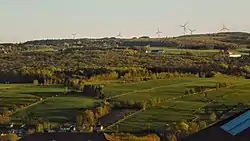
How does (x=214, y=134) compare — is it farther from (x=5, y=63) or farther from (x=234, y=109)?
(x=5, y=63)

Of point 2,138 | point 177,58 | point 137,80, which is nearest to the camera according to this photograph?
point 2,138

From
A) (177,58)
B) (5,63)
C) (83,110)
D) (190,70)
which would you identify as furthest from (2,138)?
(5,63)

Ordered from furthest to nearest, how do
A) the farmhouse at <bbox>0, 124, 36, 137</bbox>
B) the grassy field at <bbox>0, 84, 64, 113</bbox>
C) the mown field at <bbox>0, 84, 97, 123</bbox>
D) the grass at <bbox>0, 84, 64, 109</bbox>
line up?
the grass at <bbox>0, 84, 64, 109</bbox>
the grassy field at <bbox>0, 84, 64, 113</bbox>
the mown field at <bbox>0, 84, 97, 123</bbox>
the farmhouse at <bbox>0, 124, 36, 137</bbox>

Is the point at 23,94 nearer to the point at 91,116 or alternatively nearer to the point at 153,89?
the point at 153,89

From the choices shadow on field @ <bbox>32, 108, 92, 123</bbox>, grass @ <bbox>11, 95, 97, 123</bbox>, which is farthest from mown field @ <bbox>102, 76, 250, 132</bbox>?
shadow on field @ <bbox>32, 108, 92, 123</bbox>

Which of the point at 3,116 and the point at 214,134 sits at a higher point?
the point at 214,134

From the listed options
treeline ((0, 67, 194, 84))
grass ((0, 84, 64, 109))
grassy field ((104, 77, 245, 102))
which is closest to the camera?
grass ((0, 84, 64, 109))

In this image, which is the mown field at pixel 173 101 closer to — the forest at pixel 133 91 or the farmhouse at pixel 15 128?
the forest at pixel 133 91

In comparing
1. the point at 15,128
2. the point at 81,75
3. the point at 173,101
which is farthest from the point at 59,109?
the point at 81,75

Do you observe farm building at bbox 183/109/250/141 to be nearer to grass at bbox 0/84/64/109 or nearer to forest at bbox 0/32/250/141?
forest at bbox 0/32/250/141
